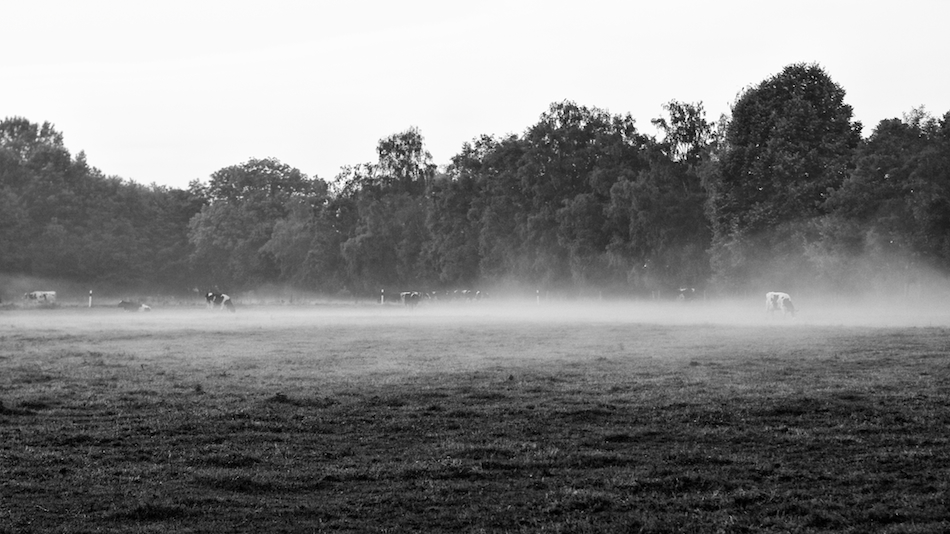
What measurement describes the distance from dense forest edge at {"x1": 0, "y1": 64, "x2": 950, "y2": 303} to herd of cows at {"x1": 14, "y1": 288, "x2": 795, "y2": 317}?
8.40ft

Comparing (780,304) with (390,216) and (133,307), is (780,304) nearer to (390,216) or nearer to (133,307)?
(133,307)

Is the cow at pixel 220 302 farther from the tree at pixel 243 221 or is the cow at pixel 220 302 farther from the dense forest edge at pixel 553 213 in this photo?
the tree at pixel 243 221

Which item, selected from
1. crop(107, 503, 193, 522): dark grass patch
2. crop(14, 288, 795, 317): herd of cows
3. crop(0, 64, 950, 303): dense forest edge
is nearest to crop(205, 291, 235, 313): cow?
crop(14, 288, 795, 317): herd of cows

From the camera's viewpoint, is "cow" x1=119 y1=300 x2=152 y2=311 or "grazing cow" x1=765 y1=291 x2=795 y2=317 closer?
"grazing cow" x1=765 y1=291 x2=795 y2=317

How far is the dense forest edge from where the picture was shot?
59.7 meters

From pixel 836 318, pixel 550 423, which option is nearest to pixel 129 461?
pixel 550 423

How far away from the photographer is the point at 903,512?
31.3 feet

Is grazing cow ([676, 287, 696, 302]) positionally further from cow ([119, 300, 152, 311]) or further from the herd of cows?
cow ([119, 300, 152, 311])

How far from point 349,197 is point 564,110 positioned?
3023 cm

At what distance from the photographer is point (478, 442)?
1357 centimetres

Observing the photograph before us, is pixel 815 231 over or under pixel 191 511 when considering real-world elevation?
over

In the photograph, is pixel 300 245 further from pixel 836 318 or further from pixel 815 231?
pixel 836 318

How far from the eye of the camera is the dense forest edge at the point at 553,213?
5972 centimetres

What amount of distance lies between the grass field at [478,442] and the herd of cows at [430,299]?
90.3 ft
